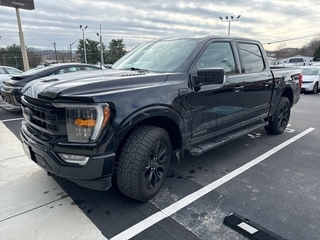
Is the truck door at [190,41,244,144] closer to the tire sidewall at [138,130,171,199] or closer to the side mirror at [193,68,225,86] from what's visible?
the side mirror at [193,68,225,86]

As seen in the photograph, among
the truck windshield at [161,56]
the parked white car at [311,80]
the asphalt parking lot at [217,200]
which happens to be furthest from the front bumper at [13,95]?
the parked white car at [311,80]

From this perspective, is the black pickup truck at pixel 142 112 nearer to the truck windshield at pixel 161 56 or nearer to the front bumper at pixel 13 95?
the truck windshield at pixel 161 56

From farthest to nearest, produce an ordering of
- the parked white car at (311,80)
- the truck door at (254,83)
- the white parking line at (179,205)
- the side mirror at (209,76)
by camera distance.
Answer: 1. the parked white car at (311,80)
2. the truck door at (254,83)
3. the side mirror at (209,76)
4. the white parking line at (179,205)

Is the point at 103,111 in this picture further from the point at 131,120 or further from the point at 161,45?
the point at 161,45

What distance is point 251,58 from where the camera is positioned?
14.2ft

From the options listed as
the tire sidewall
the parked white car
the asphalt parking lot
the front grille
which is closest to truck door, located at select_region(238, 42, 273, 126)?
the asphalt parking lot

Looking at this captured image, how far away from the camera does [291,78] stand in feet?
17.4

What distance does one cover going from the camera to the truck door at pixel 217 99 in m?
3.19

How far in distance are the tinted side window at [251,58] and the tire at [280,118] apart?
112 cm

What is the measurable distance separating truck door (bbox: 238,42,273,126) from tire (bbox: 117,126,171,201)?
191cm

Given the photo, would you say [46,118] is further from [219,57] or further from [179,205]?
[219,57]

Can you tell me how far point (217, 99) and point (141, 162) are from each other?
1.52m

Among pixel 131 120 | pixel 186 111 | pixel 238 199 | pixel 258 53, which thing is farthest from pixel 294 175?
pixel 131 120

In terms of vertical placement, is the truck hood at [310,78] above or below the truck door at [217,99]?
below
